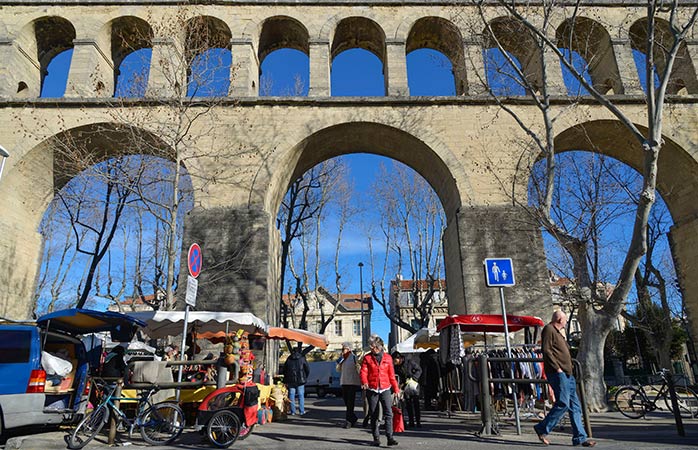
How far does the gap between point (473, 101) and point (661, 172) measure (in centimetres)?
690

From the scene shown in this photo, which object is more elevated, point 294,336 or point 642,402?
point 294,336

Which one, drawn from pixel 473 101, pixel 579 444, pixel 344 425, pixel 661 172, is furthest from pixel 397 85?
pixel 579 444

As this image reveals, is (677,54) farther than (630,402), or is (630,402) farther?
(677,54)

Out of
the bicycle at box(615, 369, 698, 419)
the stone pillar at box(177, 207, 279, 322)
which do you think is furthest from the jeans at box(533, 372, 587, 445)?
the stone pillar at box(177, 207, 279, 322)

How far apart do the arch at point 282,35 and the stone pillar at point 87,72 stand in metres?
5.46

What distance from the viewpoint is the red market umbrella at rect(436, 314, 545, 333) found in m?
9.63

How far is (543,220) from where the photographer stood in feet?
33.2

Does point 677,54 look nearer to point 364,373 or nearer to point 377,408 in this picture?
point 364,373

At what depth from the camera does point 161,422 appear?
650 cm

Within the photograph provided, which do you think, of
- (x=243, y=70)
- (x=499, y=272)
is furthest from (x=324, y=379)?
(x=499, y=272)

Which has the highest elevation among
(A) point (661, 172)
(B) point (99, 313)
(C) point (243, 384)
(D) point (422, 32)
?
(D) point (422, 32)

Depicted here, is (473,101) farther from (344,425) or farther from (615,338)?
(615,338)

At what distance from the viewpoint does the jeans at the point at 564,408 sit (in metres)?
5.58

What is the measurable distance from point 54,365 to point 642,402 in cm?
1072
